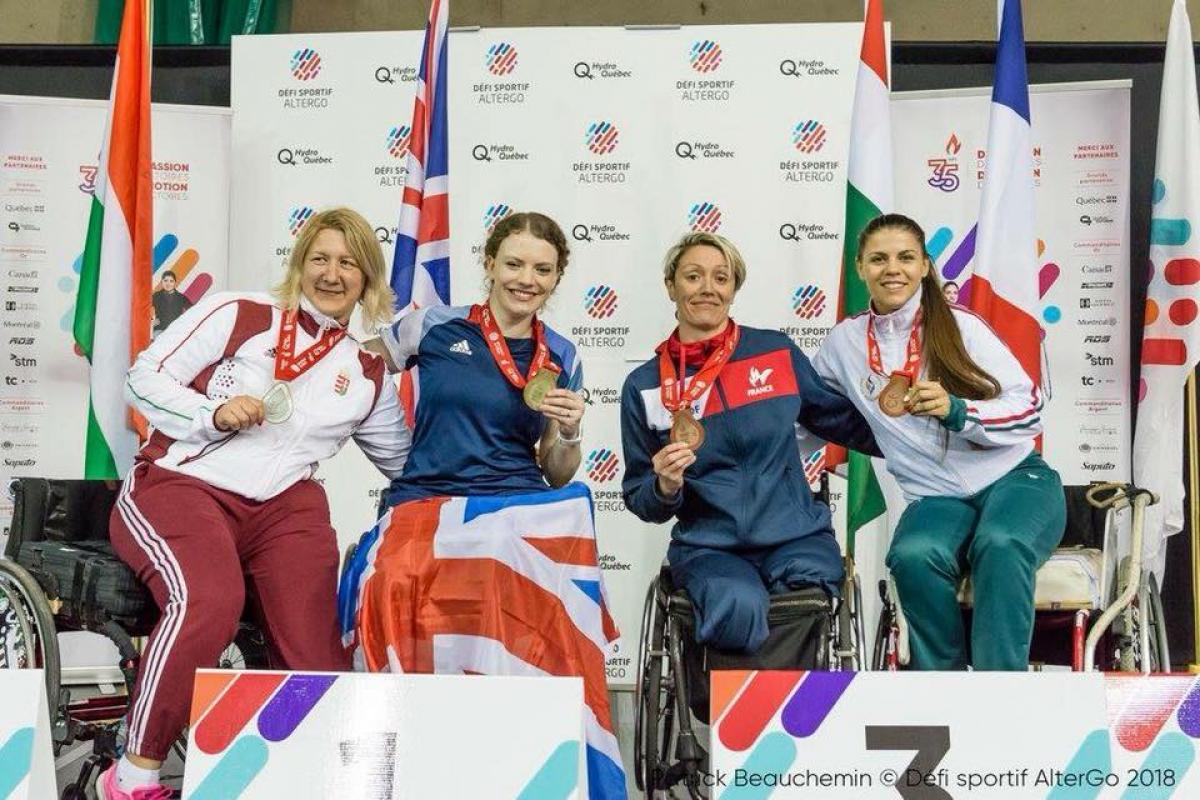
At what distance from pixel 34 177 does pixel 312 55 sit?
1147mm

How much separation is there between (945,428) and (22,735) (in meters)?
2.16

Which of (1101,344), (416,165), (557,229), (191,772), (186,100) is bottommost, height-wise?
(191,772)

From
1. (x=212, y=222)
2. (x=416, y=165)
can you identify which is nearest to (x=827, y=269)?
(x=416, y=165)

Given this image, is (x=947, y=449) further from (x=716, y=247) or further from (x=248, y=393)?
(x=248, y=393)

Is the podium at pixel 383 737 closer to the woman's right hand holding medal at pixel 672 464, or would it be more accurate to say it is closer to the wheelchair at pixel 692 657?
the wheelchair at pixel 692 657

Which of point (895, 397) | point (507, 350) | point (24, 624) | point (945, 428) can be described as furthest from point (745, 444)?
point (24, 624)

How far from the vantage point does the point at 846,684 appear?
2189mm

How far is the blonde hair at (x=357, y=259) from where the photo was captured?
133 inches

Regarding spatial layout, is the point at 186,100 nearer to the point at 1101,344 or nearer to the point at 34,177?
the point at 34,177

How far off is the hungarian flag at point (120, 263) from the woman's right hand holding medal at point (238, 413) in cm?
158

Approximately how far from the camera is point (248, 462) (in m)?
3.15

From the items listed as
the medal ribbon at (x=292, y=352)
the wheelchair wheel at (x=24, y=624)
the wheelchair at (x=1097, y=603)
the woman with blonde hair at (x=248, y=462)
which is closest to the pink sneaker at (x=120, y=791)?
the woman with blonde hair at (x=248, y=462)

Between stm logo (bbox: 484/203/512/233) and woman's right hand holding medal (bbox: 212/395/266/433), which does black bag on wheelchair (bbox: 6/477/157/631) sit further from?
stm logo (bbox: 484/203/512/233)

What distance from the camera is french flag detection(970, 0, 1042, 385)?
439cm
